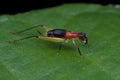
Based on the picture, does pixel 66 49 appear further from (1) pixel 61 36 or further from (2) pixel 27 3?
(2) pixel 27 3

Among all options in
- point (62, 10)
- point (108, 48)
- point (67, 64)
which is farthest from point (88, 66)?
point (62, 10)

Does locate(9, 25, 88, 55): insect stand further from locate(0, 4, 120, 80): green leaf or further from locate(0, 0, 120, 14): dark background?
locate(0, 0, 120, 14): dark background

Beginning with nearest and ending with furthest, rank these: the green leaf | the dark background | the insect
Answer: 1. the green leaf
2. the insect
3. the dark background

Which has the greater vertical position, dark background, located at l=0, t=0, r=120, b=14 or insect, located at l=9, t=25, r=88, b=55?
insect, located at l=9, t=25, r=88, b=55

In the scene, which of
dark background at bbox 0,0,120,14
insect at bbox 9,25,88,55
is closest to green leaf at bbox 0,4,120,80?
insect at bbox 9,25,88,55

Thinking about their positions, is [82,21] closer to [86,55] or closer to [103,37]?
[103,37]

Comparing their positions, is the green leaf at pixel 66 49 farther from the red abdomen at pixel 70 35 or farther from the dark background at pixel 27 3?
the dark background at pixel 27 3

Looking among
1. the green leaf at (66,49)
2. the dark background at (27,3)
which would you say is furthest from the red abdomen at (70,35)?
the dark background at (27,3)

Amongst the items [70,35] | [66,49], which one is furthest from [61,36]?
[66,49]

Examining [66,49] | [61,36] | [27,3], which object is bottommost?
[27,3]
